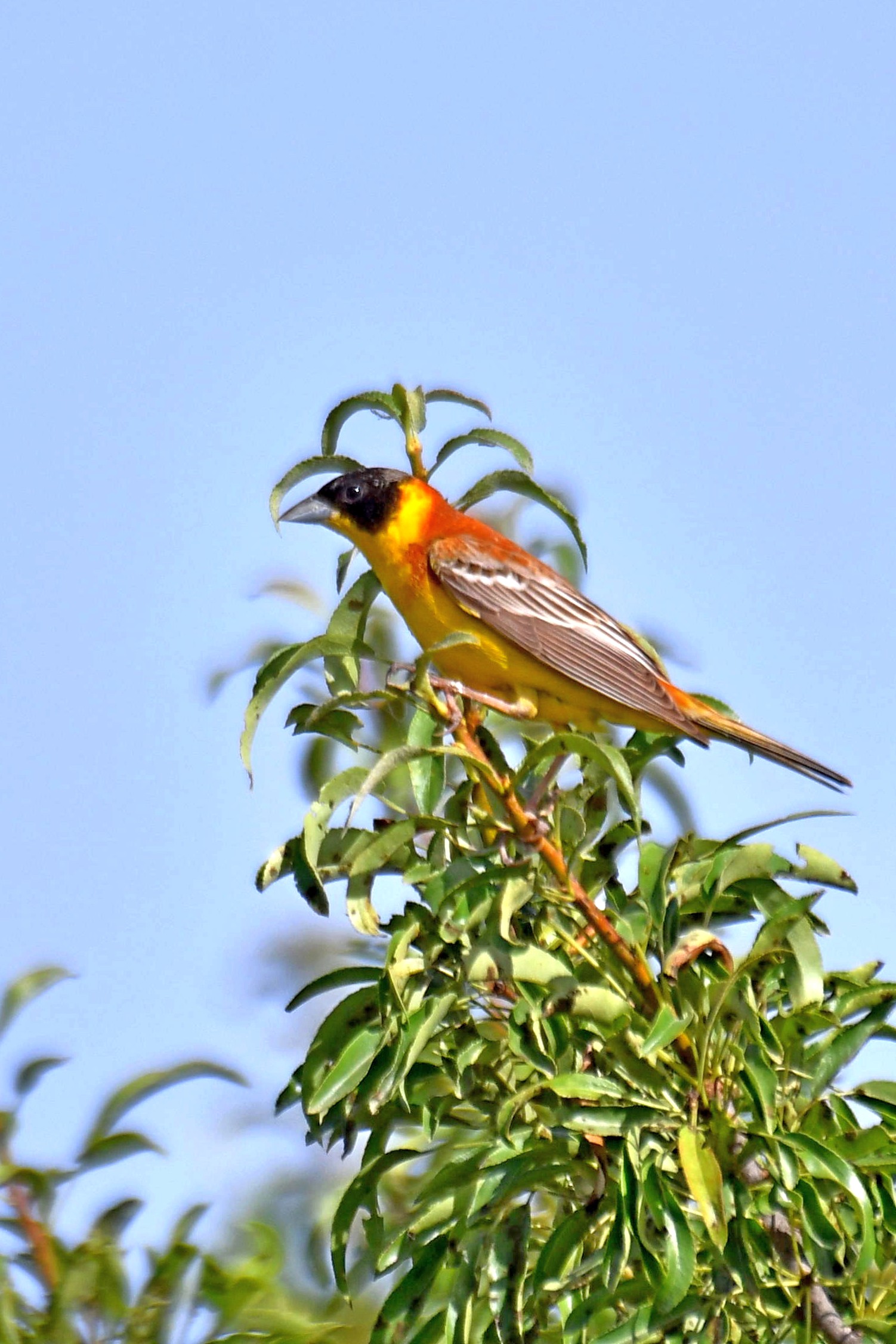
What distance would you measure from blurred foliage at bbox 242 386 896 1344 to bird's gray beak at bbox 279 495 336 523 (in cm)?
261

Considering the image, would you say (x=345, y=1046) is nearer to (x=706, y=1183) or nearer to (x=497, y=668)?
(x=706, y=1183)

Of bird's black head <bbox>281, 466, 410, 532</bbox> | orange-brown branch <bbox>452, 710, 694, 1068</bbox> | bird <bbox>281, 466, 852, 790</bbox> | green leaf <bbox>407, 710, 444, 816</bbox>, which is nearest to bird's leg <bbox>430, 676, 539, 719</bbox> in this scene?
bird <bbox>281, 466, 852, 790</bbox>

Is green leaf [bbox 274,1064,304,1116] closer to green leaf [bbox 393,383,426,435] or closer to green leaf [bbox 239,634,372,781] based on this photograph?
green leaf [bbox 239,634,372,781]

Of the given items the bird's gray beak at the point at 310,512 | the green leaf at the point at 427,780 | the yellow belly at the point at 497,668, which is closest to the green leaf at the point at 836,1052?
the green leaf at the point at 427,780

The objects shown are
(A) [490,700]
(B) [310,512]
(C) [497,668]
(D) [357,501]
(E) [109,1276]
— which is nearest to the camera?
(E) [109,1276]

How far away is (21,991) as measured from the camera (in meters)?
3.63

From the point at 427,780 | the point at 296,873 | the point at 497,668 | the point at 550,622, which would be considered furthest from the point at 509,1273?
the point at 550,622

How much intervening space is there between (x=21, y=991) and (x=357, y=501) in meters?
3.16

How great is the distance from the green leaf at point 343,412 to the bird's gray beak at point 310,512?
7.05 ft

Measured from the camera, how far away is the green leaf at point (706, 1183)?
133 inches

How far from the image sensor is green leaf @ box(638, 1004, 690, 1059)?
3418 millimetres

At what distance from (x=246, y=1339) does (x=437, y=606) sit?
3282mm

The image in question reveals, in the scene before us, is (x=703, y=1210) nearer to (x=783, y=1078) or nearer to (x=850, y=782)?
(x=783, y=1078)

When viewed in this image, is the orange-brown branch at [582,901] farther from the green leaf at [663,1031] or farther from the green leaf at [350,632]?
the green leaf at [350,632]
